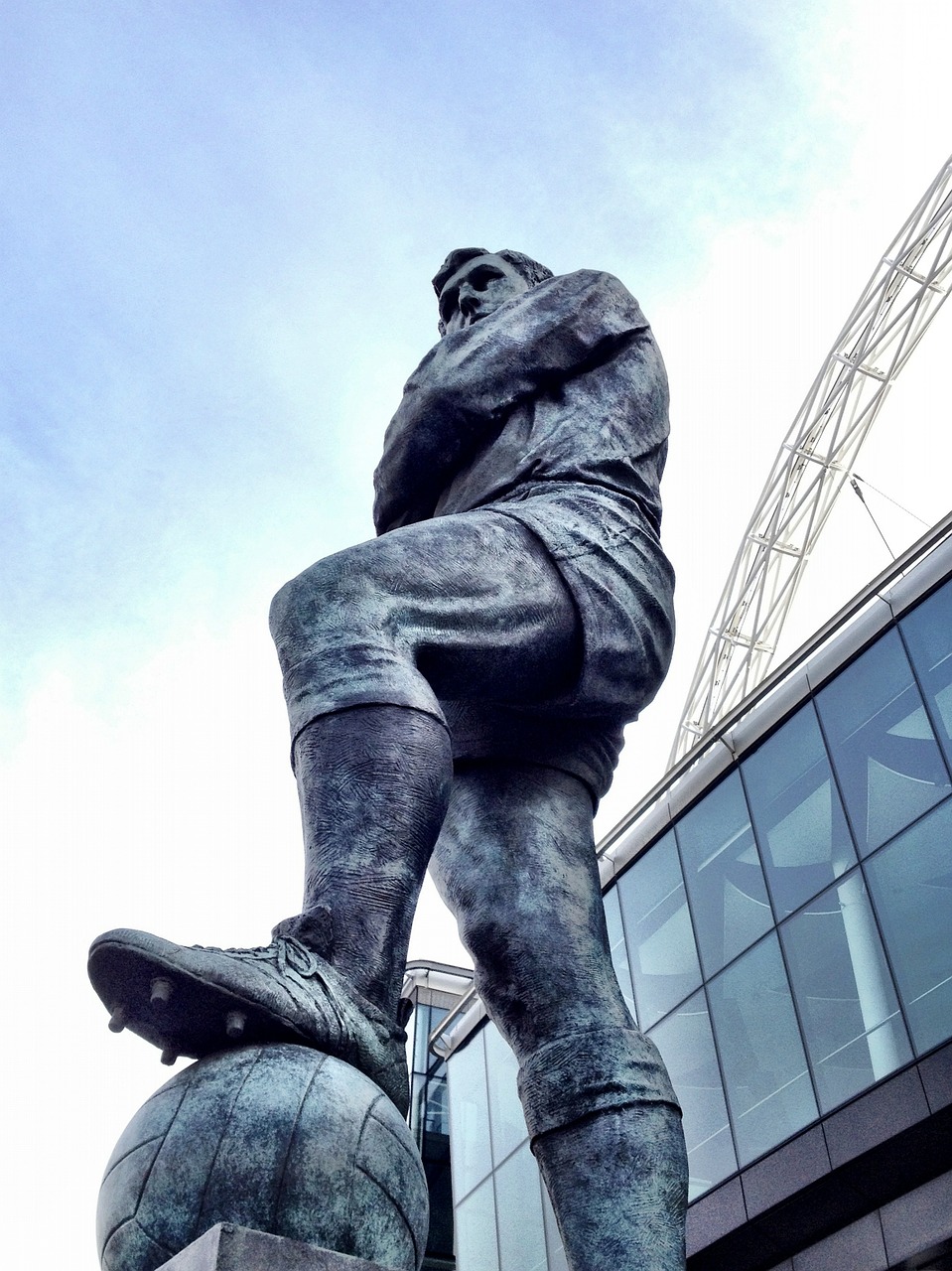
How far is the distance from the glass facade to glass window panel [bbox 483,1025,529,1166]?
145cm

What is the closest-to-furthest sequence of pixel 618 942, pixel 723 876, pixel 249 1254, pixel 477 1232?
pixel 249 1254, pixel 723 876, pixel 618 942, pixel 477 1232

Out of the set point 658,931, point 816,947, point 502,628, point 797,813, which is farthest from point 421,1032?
point 502,628

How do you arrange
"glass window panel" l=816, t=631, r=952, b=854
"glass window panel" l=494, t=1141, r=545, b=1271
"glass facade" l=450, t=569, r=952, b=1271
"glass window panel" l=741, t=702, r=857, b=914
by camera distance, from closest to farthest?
"glass facade" l=450, t=569, r=952, b=1271
"glass window panel" l=816, t=631, r=952, b=854
"glass window panel" l=741, t=702, r=857, b=914
"glass window panel" l=494, t=1141, r=545, b=1271

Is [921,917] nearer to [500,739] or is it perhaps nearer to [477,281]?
[477,281]

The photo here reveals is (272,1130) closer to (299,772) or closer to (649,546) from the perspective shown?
(299,772)

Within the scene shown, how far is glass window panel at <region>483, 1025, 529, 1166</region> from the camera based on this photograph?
23.2 m

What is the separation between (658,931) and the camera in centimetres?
2131

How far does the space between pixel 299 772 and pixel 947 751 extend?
16.4 meters

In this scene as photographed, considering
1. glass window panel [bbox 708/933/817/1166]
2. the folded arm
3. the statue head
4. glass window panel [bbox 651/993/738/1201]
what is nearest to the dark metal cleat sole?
the folded arm

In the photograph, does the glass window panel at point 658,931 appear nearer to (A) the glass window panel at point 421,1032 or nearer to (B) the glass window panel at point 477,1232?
(B) the glass window panel at point 477,1232

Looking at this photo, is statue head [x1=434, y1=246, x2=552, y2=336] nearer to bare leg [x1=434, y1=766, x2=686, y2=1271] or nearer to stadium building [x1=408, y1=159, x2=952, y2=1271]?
bare leg [x1=434, y1=766, x2=686, y2=1271]

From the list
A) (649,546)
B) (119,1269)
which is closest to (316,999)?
(119,1269)

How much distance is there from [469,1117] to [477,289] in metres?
22.3

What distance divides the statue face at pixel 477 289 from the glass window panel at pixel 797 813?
15585 mm
